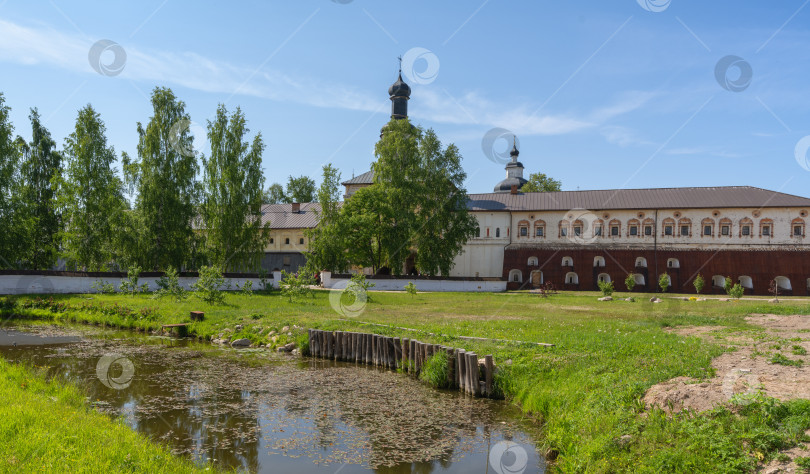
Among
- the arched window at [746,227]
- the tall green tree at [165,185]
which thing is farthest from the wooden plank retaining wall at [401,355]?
the arched window at [746,227]

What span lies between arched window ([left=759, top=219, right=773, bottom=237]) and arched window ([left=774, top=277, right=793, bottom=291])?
403 cm

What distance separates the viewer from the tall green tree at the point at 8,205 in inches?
1086

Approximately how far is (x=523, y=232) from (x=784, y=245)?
22.0 metres

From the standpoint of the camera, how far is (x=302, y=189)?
238ft

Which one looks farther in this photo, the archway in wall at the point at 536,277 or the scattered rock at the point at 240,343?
the archway in wall at the point at 536,277

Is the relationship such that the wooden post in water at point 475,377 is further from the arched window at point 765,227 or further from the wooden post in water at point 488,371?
the arched window at point 765,227

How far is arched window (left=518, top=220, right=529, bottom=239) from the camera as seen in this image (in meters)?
51.4

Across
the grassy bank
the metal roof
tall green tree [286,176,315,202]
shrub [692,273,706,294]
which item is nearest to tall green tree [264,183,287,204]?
tall green tree [286,176,315,202]

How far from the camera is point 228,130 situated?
35562 millimetres

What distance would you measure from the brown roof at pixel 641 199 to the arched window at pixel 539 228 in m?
1.36

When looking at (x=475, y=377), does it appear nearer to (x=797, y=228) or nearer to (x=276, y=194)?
(x=797, y=228)

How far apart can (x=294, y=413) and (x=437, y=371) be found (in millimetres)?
3532

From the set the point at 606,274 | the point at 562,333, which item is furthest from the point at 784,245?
the point at 562,333

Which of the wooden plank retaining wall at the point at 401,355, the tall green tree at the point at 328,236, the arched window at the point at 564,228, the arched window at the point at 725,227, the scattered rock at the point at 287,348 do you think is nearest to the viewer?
the wooden plank retaining wall at the point at 401,355
